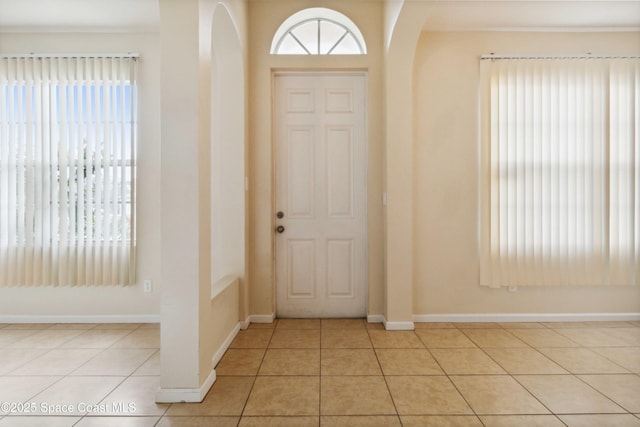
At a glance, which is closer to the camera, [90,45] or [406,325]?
[406,325]

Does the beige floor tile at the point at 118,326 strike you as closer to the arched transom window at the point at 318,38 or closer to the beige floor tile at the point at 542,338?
the arched transom window at the point at 318,38

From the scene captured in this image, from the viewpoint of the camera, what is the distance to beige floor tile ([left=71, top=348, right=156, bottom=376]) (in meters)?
2.58

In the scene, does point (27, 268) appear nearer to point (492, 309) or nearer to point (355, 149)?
point (355, 149)

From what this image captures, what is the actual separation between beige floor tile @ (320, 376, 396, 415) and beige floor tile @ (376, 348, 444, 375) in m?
0.20

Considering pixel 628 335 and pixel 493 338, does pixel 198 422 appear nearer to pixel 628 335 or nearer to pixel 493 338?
pixel 493 338

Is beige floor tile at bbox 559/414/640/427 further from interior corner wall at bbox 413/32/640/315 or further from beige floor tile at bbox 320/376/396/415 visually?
interior corner wall at bbox 413/32/640/315

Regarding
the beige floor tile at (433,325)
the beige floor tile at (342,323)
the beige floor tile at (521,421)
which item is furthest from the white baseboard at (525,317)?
the beige floor tile at (521,421)

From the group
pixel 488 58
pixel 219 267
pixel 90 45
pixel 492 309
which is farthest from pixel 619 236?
pixel 90 45

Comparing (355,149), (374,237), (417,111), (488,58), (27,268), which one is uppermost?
(488,58)

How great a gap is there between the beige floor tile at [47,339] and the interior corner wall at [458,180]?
3.25 m

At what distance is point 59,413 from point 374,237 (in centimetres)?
272

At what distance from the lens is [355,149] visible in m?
3.75

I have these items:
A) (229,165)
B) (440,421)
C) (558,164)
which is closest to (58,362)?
(229,165)

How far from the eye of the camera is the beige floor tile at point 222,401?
2.05m
